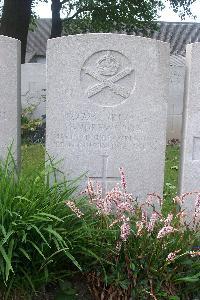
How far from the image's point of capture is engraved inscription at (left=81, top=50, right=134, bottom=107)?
14.1ft

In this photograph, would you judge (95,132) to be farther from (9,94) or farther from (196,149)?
(196,149)

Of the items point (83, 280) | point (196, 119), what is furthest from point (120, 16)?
point (83, 280)

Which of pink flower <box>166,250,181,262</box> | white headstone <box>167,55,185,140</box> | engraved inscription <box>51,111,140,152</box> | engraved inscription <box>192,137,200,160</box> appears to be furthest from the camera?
white headstone <box>167,55,185,140</box>

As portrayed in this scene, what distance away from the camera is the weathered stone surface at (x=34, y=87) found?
1082 centimetres

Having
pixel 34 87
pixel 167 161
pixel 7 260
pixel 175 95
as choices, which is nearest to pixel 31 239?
pixel 7 260

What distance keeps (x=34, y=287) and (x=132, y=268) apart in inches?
25.7

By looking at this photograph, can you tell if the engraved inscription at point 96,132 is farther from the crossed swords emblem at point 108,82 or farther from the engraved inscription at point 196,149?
the engraved inscription at point 196,149

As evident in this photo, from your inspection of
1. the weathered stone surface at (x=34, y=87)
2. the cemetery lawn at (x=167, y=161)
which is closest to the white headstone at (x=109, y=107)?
the cemetery lawn at (x=167, y=161)

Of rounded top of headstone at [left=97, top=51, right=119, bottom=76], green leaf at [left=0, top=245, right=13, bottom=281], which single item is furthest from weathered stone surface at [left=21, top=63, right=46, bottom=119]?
green leaf at [left=0, top=245, right=13, bottom=281]

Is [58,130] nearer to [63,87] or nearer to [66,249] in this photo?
[63,87]

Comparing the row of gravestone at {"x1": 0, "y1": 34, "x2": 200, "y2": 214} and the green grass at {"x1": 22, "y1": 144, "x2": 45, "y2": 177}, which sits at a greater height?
the row of gravestone at {"x1": 0, "y1": 34, "x2": 200, "y2": 214}

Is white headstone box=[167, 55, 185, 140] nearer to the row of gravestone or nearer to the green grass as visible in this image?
the green grass

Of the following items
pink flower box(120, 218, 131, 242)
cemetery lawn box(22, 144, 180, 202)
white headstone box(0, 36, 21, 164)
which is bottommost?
cemetery lawn box(22, 144, 180, 202)

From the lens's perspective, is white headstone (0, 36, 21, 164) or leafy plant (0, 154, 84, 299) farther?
white headstone (0, 36, 21, 164)
